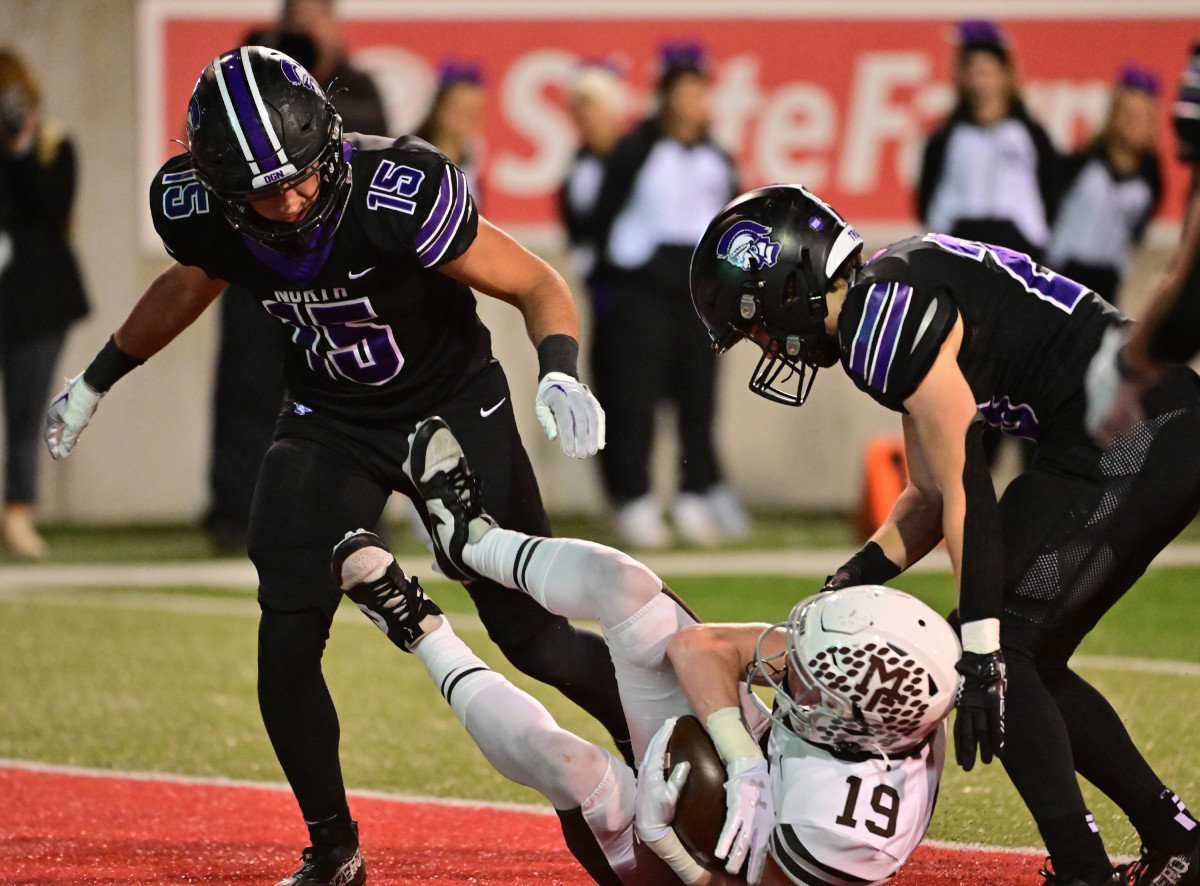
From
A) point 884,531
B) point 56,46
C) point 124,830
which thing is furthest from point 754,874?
point 56,46

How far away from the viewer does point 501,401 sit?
161 inches

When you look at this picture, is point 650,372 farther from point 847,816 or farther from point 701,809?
point 847,816

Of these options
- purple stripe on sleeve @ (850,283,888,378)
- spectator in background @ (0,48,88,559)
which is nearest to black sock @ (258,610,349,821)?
purple stripe on sleeve @ (850,283,888,378)

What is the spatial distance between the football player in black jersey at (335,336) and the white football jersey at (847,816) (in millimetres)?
879

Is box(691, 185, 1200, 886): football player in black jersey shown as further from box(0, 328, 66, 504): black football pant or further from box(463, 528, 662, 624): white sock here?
box(0, 328, 66, 504): black football pant

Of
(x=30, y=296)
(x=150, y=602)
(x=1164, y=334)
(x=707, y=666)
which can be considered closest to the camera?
(x=1164, y=334)

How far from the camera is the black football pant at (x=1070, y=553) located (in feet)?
10.7

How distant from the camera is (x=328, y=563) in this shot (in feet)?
12.3

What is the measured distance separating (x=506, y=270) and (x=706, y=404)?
5.50 m

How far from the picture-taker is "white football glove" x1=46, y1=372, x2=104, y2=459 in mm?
4164

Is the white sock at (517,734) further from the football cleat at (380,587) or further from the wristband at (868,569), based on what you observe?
the wristband at (868,569)

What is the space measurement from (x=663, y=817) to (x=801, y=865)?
11.0 inches

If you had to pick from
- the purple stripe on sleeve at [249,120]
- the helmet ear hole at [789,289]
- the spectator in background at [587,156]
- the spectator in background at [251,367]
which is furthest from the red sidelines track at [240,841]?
the spectator in background at [587,156]

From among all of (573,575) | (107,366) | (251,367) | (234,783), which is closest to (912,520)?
(573,575)
